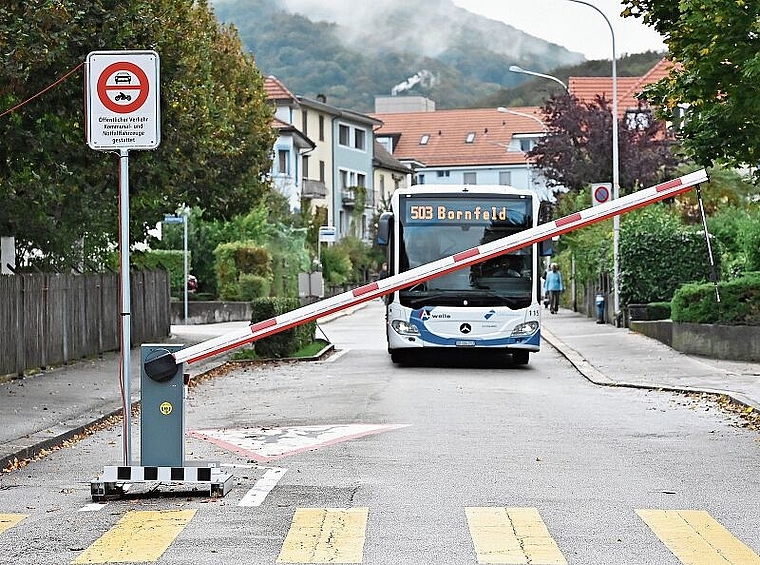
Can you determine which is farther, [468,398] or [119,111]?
[468,398]

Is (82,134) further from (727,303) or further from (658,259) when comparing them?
(658,259)

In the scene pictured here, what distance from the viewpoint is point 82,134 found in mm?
21078

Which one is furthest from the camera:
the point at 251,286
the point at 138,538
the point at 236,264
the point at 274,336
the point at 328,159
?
the point at 328,159

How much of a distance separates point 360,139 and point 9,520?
8668cm

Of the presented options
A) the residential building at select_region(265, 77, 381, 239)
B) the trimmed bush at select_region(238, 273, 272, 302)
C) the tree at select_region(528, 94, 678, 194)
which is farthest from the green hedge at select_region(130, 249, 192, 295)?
the residential building at select_region(265, 77, 381, 239)

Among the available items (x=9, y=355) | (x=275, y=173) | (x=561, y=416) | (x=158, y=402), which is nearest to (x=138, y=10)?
(x=9, y=355)

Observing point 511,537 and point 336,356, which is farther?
point 336,356

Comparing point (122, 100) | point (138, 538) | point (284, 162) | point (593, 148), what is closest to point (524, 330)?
point (122, 100)

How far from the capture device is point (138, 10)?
19.4 m

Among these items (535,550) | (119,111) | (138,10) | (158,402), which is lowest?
(535,550)

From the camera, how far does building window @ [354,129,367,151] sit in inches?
3719

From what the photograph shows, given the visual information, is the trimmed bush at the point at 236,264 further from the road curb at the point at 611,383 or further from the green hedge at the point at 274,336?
the green hedge at the point at 274,336

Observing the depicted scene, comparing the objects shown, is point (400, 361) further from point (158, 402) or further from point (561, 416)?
point (158, 402)

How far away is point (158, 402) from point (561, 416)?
23.9 ft
